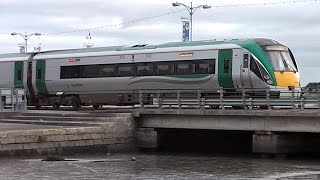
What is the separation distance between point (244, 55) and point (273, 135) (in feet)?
19.6

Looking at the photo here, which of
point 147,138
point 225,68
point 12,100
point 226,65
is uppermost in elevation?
point 226,65

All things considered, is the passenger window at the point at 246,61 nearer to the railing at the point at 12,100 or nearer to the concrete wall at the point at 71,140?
the concrete wall at the point at 71,140

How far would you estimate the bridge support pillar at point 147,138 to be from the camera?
29531mm

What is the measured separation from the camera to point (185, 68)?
33.3 metres

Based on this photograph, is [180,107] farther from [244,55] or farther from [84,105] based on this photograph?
[84,105]

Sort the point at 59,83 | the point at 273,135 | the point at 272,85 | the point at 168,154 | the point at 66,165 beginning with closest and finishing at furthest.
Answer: the point at 66,165 → the point at 273,135 → the point at 168,154 → the point at 272,85 → the point at 59,83

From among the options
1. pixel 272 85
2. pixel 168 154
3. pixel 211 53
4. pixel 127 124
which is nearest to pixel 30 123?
pixel 127 124

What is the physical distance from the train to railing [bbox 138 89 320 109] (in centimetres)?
73

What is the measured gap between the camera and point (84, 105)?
1511 inches

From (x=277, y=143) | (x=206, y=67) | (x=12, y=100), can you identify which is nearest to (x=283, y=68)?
(x=206, y=67)

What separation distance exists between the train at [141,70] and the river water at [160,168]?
585cm

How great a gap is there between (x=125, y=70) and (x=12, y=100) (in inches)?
255

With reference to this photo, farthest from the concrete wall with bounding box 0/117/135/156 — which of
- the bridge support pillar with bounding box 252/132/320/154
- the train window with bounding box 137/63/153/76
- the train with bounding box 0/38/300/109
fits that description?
the bridge support pillar with bounding box 252/132/320/154

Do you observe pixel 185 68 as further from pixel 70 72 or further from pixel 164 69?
pixel 70 72
